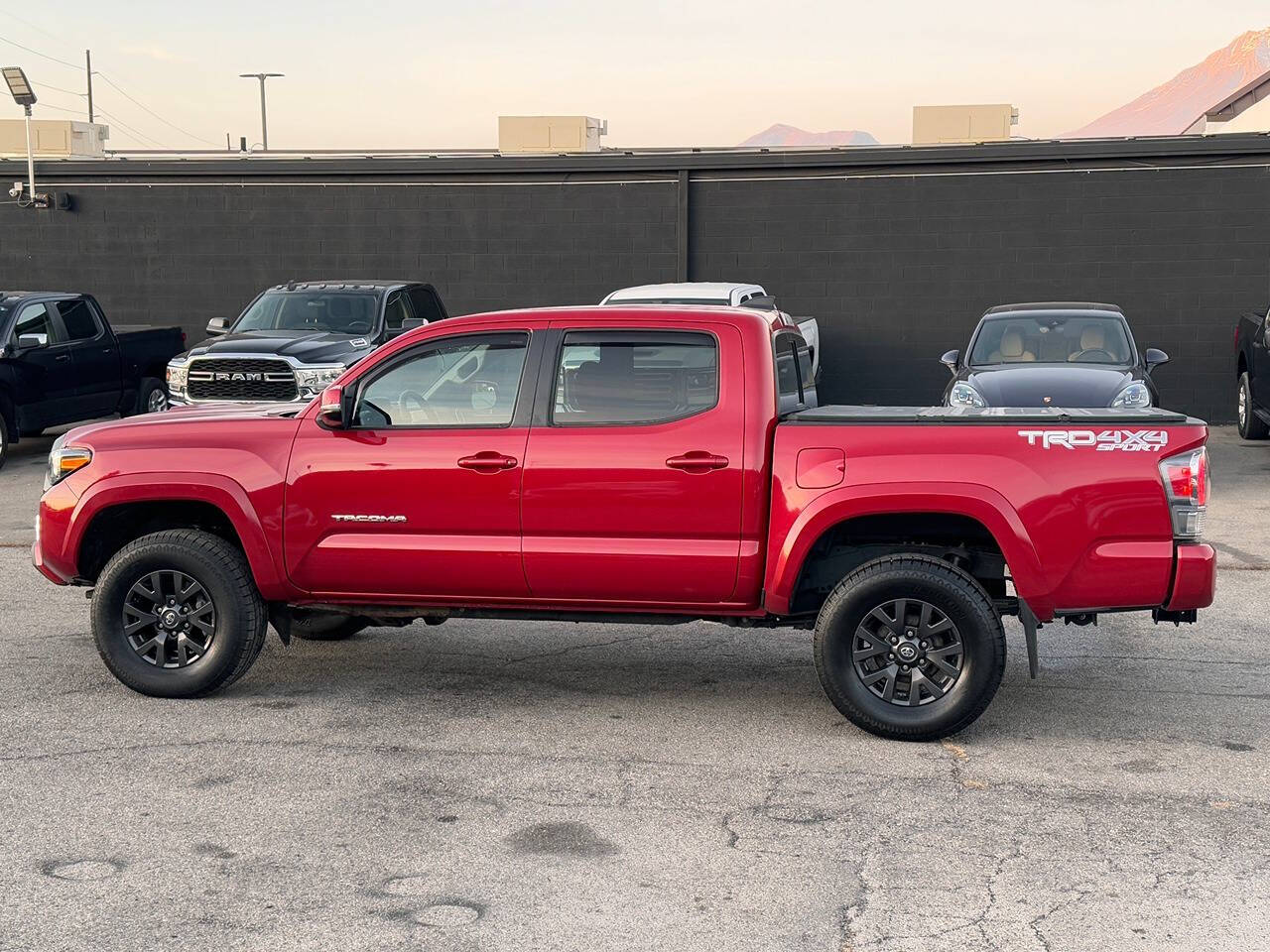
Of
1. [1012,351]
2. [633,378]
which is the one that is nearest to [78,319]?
[1012,351]

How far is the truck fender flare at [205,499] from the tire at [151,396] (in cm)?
1052

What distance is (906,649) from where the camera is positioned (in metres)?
6.37

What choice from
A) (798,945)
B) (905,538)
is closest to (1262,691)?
(905,538)

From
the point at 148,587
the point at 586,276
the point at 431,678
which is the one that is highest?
the point at 586,276

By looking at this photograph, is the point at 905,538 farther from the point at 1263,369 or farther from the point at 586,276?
the point at 586,276

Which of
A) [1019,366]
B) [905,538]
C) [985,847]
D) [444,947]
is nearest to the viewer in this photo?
[444,947]

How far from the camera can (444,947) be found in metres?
4.37

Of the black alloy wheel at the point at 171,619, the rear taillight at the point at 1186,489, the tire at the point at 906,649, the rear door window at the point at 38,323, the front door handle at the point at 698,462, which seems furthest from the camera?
the rear door window at the point at 38,323

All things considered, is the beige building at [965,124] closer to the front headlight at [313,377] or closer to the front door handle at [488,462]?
the front headlight at [313,377]

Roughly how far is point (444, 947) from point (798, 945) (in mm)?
1052

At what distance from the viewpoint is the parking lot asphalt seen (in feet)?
15.0

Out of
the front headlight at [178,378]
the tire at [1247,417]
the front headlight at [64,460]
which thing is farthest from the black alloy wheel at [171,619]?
the tire at [1247,417]

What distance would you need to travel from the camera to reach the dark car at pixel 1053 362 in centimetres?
1255

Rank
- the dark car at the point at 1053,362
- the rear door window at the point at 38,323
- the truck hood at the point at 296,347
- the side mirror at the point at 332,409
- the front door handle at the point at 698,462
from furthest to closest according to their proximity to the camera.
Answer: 1. the rear door window at the point at 38,323
2. the truck hood at the point at 296,347
3. the dark car at the point at 1053,362
4. the side mirror at the point at 332,409
5. the front door handle at the point at 698,462
